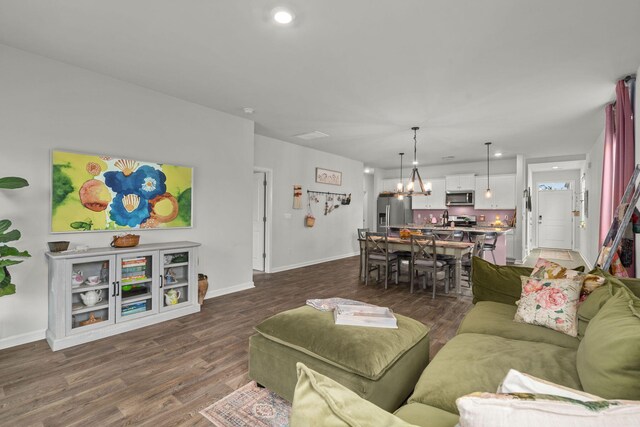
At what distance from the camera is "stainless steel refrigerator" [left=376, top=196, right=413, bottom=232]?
9357 millimetres

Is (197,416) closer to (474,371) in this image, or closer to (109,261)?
(474,371)

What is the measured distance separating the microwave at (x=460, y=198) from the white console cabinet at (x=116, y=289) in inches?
279

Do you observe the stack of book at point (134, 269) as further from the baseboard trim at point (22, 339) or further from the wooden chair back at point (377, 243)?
the wooden chair back at point (377, 243)

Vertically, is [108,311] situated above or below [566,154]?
below

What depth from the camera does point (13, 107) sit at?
2848mm

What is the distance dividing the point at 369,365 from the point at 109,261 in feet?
9.13

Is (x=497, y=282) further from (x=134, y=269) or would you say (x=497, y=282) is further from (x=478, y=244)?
(x=134, y=269)

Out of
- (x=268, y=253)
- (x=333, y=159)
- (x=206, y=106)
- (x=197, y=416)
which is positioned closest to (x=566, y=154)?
(x=333, y=159)

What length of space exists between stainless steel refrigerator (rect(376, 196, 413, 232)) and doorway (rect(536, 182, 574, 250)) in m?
4.57

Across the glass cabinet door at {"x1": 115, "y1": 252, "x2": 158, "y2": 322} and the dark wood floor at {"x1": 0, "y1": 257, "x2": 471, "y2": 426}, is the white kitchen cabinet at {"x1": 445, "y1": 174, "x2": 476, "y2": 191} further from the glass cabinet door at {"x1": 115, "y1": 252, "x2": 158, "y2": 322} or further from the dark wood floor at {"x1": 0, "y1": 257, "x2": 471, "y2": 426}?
the glass cabinet door at {"x1": 115, "y1": 252, "x2": 158, "y2": 322}

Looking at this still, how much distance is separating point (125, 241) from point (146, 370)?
1463 mm

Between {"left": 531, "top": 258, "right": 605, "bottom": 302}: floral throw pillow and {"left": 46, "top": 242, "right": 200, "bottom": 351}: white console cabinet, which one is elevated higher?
{"left": 531, "top": 258, "right": 605, "bottom": 302}: floral throw pillow

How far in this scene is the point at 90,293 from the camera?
3016mm

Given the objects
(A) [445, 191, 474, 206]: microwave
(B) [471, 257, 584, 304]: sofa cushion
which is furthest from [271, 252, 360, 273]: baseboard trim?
(B) [471, 257, 584, 304]: sofa cushion
